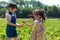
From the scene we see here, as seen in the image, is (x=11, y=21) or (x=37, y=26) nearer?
(x=37, y=26)

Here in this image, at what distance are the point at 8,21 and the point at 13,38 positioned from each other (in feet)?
1.22

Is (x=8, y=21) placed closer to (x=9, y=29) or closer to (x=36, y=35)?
(x=9, y=29)

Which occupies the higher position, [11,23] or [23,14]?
[11,23]

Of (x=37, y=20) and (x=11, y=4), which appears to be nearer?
(x=37, y=20)

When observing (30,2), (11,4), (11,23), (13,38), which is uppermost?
(11,4)

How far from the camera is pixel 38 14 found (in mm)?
4473

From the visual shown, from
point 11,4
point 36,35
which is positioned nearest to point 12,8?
point 11,4

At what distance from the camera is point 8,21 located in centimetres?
484

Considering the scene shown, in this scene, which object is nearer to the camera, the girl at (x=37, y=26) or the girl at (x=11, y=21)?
the girl at (x=37, y=26)

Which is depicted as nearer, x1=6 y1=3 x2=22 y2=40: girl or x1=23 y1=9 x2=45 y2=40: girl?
x1=23 y1=9 x2=45 y2=40: girl

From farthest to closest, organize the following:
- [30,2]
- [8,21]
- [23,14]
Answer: [30,2] → [23,14] → [8,21]

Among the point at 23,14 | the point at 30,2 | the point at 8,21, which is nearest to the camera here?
the point at 8,21

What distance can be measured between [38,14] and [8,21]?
696mm

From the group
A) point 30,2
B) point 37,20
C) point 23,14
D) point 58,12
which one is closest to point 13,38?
point 37,20
